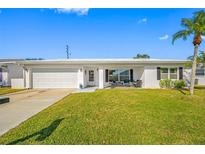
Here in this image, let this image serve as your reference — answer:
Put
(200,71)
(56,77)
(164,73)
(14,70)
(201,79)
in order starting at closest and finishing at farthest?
(164,73) → (56,77) → (200,71) → (201,79) → (14,70)

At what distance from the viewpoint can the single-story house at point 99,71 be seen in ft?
60.4

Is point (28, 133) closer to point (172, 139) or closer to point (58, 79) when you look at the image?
point (172, 139)

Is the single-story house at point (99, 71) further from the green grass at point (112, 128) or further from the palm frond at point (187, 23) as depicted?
the green grass at point (112, 128)

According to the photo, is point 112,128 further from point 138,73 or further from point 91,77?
point 91,77

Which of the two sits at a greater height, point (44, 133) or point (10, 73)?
point (10, 73)

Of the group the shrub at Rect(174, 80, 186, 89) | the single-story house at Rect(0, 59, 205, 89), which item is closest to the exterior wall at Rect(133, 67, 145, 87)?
the single-story house at Rect(0, 59, 205, 89)

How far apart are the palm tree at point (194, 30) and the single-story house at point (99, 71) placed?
502 centimetres

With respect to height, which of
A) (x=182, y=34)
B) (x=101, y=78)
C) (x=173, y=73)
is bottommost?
(x=101, y=78)

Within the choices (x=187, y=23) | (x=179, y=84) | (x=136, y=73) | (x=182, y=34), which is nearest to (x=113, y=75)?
(x=136, y=73)

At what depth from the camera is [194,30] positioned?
12.8 meters

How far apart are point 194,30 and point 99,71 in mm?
9788

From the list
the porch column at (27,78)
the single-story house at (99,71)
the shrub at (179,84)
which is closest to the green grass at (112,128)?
the single-story house at (99,71)
